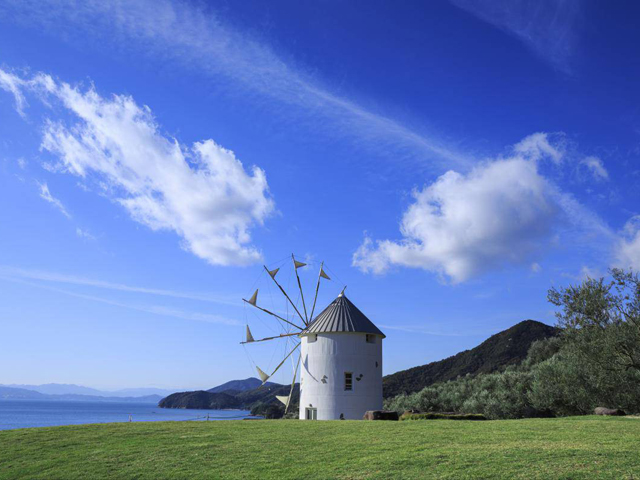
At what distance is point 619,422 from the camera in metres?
23.3

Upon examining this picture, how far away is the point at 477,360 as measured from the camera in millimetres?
102312


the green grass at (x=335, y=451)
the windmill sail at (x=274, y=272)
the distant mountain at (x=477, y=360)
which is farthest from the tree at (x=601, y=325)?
the distant mountain at (x=477, y=360)

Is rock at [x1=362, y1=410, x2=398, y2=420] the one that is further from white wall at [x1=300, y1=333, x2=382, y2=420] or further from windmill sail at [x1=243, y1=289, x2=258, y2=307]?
windmill sail at [x1=243, y1=289, x2=258, y2=307]

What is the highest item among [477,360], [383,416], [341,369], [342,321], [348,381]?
[477,360]

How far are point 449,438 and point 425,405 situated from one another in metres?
36.9

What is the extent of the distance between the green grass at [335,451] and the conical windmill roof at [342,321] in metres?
11.0

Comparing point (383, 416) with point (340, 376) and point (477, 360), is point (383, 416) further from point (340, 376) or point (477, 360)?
point (477, 360)

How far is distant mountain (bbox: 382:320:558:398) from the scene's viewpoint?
9738 cm

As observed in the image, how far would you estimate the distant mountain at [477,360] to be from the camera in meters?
97.4

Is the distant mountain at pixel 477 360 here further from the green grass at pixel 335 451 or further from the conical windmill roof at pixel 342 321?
the green grass at pixel 335 451

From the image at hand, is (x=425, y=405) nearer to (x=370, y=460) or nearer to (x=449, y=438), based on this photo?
(x=449, y=438)

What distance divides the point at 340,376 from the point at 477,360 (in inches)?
2996

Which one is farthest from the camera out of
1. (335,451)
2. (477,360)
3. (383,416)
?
(477,360)

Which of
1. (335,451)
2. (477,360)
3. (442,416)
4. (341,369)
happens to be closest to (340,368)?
(341,369)
